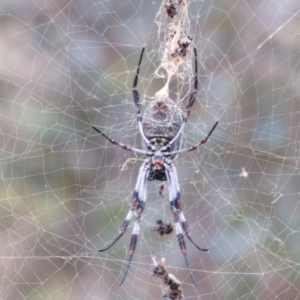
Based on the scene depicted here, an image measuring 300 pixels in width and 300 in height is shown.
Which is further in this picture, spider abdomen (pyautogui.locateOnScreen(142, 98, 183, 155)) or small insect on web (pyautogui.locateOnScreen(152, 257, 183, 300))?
spider abdomen (pyautogui.locateOnScreen(142, 98, 183, 155))

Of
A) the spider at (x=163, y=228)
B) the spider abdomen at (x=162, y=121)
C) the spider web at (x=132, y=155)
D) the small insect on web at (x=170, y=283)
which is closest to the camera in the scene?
the small insect on web at (x=170, y=283)

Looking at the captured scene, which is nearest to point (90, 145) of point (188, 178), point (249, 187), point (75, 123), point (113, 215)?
point (75, 123)

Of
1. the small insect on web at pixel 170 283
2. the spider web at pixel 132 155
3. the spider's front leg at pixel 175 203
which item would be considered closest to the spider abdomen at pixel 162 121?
the spider's front leg at pixel 175 203

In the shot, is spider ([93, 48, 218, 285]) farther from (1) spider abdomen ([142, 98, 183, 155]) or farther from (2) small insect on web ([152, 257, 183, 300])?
(2) small insect on web ([152, 257, 183, 300])

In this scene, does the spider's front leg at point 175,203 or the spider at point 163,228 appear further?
Answer: the spider's front leg at point 175,203

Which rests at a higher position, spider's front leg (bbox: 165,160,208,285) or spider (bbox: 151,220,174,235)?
spider's front leg (bbox: 165,160,208,285)

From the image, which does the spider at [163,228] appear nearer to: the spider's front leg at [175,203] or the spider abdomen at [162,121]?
the spider's front leg at [175,203]

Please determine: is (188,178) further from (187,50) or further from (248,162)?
(187,50)

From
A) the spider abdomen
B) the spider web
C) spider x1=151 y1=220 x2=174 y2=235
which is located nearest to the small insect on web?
spider x1=151 y1=220 x2=174 y2=235
